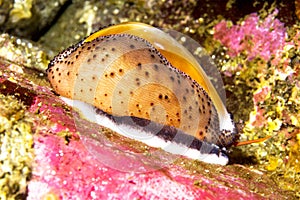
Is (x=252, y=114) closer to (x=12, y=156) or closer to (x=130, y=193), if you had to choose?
(x=130, y=193)

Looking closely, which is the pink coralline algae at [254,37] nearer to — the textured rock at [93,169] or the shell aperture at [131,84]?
the shell aperture at [131,84]

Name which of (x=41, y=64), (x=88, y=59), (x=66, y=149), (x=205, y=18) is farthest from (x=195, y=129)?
(x=41, y=64)

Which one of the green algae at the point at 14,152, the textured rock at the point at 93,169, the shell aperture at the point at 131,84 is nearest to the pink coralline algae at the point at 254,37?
the shell aperture at the point at 131,84

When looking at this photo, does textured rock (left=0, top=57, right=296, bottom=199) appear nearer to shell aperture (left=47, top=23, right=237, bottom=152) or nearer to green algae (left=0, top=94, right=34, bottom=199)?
green algae (left=0, top=94, right=34, bottom=199)

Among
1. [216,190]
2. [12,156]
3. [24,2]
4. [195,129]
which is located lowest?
[12,156]

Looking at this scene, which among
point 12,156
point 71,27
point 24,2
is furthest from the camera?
point 71,27

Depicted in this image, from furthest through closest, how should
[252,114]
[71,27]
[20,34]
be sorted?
[71,27] → [20,34] → [252,114]

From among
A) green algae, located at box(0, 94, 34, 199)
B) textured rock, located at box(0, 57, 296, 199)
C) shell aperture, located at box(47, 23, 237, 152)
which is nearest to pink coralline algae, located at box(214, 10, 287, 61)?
shell aperture, located at box(47, 23, 237, 152)
